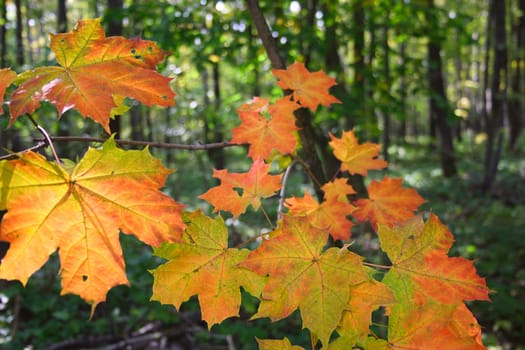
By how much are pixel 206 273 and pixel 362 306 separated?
1.26 ft

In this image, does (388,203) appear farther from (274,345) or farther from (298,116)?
(274,345)

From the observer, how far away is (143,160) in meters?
0.87

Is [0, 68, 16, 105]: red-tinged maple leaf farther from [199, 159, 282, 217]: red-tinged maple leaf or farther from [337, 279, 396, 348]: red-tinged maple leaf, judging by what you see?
[337, 279, 396, 348]: red-tinged maple leaf

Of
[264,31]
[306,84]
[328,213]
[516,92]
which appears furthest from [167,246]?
[516,92]

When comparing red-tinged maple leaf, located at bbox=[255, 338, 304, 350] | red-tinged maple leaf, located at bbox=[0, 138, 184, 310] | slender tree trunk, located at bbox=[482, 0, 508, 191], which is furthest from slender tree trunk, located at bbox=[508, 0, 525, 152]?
red-tinged maple leaf, located at bbox=[0, 138, 184, 310]

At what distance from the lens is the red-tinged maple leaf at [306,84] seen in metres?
1.60

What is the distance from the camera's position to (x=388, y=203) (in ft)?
5.19

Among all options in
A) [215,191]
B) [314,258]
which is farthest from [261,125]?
[314,258]

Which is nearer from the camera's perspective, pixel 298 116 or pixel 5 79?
pixel 5 79

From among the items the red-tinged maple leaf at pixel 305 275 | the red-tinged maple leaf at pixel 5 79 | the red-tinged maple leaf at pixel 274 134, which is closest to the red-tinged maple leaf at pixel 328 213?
the red-tinged maple leaf at pixel 274 134

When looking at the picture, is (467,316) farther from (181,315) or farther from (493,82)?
(493,82)

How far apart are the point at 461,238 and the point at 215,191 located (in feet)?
19.2

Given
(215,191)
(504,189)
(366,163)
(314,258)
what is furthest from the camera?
(504,189)

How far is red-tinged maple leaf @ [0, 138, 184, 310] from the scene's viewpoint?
2.58 ft
